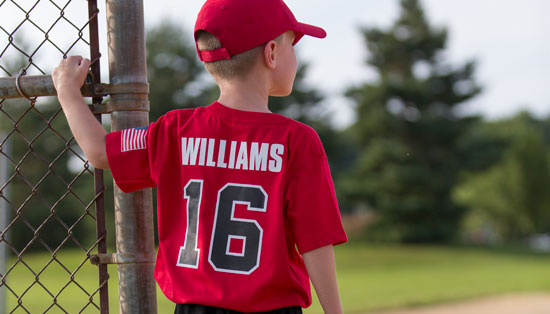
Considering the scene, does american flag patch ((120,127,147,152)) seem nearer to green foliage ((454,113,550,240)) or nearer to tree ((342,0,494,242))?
tree ((342,0,494,242))

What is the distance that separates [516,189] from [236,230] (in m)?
36.8

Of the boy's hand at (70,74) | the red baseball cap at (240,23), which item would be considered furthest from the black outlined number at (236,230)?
the boy's hand at (70,74)

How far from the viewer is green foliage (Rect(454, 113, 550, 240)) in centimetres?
3328

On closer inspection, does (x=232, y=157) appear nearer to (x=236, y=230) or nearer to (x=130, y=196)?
(x=236, y=230)

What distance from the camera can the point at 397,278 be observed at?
584 inches

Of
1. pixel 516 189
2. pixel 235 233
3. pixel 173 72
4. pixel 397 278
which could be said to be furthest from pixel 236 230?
pixel 516 189

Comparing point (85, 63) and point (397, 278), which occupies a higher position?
point (85, 63)

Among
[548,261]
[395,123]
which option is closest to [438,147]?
[395,123]

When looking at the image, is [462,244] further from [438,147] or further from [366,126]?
[366,126]

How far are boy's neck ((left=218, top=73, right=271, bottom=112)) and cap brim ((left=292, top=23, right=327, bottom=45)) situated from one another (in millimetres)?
170

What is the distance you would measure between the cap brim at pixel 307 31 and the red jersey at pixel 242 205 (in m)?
0.25

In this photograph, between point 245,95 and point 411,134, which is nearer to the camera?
point 245,95

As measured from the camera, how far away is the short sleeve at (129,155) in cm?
153

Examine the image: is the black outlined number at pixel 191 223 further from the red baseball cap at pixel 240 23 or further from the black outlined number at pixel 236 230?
the red baseball cap at pixel 240 23
